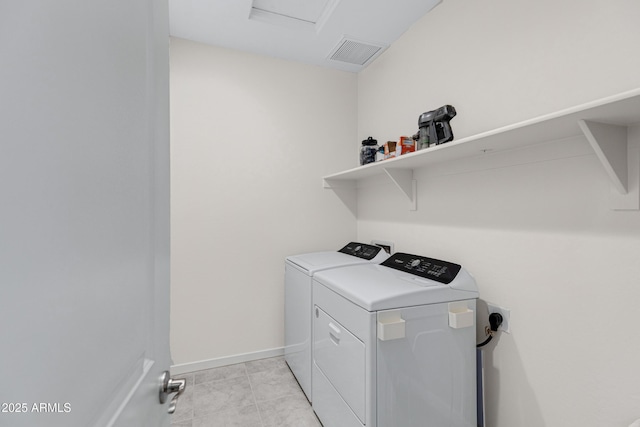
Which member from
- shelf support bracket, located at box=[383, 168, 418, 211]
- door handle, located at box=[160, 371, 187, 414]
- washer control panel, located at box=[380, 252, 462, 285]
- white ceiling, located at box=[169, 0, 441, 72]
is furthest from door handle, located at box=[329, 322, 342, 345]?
white ceiling, located at box=[169, 0, 441, 72]

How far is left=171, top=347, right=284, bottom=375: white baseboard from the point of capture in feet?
7.36

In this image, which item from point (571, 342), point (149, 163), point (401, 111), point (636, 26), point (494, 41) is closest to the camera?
point (149, 163)

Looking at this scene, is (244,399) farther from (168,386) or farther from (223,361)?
(168,386)

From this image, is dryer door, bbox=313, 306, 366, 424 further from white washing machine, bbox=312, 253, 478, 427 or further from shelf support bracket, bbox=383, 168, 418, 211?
shelf support bracket, bbox=383, 168, 418, 211

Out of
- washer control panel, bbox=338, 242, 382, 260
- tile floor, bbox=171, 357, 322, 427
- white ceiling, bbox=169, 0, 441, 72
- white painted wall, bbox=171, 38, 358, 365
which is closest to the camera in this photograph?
tile floor, bbox=171, 357, 322, 427

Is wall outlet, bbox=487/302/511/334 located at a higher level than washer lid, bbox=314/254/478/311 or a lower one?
lower

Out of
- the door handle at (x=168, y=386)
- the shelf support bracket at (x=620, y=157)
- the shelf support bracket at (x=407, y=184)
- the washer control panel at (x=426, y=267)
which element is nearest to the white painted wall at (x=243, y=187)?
the shelf support bracket at (x=407, y=184)

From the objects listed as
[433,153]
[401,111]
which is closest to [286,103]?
[401,111]

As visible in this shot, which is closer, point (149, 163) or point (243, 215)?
point (149, 163)

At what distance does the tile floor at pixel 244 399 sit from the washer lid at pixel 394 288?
91cm

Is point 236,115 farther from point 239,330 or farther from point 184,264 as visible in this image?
point 239,330

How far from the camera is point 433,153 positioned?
1.51 m

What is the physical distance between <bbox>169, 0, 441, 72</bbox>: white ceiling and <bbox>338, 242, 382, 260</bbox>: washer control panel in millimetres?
1652

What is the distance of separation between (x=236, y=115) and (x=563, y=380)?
265 cm
